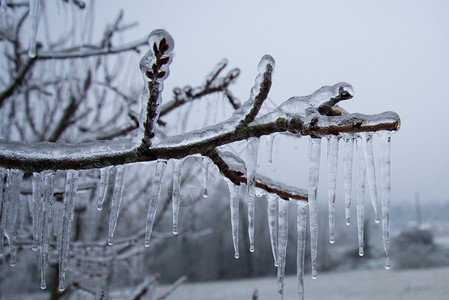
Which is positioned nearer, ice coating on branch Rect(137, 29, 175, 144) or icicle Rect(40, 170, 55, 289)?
ice coating on branch Rect(137, 29, 175, 144)

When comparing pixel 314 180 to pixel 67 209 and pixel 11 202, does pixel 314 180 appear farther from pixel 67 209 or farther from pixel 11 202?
pixel 11 202

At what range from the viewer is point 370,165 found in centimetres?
102

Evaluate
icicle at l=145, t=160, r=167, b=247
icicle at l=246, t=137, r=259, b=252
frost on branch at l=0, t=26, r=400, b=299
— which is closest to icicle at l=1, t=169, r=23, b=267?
frost on branch at l=0, t=26, r=400, b=299

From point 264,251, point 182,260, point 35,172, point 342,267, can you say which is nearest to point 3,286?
point 35,172

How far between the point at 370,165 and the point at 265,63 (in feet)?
1.41

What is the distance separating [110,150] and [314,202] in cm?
56

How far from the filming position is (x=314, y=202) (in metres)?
0.98

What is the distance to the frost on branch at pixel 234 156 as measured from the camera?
2.75ft

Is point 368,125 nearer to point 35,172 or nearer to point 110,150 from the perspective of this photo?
point 110,150

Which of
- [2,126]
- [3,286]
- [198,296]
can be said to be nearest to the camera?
[2,126]

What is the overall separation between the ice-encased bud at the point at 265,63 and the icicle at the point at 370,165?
0.29m

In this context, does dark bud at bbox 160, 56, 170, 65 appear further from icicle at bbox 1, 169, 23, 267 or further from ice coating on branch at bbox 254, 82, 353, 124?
icicle at bbox 1, 169, 23, 267

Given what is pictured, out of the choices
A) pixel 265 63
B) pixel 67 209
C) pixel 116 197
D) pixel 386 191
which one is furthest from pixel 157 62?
pixel 386 191

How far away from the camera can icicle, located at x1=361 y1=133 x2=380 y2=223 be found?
0.93m
